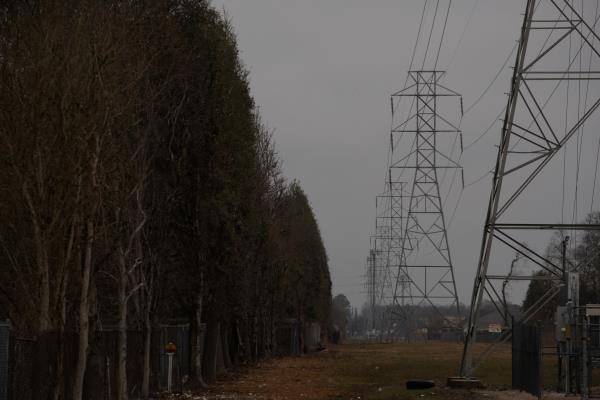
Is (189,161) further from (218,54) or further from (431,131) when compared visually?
(431,131)

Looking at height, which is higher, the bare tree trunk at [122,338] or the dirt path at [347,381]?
the bare tree trunk at [122,338]

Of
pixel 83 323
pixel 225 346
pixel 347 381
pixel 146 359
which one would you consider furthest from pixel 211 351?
pixel 83 323

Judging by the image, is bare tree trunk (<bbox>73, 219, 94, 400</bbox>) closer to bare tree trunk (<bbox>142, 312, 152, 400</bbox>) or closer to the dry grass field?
bare tree trunk (<bbox>142, 312, 152, 400</bbox>)

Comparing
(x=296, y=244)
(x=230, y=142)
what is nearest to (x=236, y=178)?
(x=230, y=142)

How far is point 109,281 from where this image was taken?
31.3 metres

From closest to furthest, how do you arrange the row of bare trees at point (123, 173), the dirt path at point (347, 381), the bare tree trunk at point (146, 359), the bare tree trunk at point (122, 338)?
the row of bare trees at point (123, 173) → the bare tree trunk at point (122, 338) → the bare tree trunk at point (146, 359) → the dirt path at point (347, 381)

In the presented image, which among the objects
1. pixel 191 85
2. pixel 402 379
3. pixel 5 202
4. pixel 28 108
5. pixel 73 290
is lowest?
pixel 402 379

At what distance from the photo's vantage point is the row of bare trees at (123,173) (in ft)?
63.6

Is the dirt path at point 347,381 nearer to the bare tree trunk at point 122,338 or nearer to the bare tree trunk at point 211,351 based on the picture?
the bare tree trunk at point 211,351

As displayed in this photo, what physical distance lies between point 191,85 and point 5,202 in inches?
550

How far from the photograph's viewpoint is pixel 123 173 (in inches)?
894

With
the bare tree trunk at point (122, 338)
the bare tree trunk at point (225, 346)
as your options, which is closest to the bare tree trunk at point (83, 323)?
→ the bare tree trunk at point (122, 338)

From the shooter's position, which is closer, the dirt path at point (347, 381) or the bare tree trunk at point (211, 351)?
the dirt path at point (347, 381)

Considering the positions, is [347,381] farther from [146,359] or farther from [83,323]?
[83,323]
